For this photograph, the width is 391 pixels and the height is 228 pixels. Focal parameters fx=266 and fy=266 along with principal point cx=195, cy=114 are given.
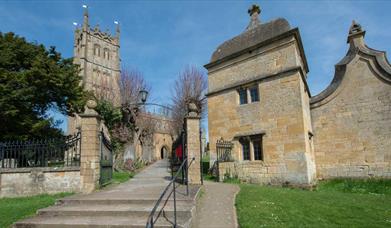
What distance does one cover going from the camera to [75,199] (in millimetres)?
6949

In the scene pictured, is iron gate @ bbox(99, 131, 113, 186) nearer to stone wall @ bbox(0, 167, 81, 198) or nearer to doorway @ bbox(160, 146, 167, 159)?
stone wall @ bbox(0, 167, 81, 198)

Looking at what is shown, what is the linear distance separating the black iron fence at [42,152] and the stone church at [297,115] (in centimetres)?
699

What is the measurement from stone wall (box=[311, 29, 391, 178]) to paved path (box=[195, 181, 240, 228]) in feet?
23.7

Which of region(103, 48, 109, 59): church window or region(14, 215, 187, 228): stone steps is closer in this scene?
region(14, 215, 187, 228): stone steps

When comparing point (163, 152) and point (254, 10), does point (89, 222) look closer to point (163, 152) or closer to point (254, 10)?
point (254, 10)

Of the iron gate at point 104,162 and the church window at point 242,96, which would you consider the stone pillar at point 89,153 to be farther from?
the church window at point 242,96

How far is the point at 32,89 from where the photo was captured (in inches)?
527

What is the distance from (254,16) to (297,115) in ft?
24.5

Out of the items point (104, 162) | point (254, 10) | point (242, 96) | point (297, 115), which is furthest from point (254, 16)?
point (104, 162)

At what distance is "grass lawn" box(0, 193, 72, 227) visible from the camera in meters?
6.24

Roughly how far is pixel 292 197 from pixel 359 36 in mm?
9901

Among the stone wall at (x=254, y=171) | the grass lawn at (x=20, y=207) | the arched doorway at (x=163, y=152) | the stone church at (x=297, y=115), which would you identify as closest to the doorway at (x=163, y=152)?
the arched doorway at (x=163, y=152)

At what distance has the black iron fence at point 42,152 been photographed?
9422mm

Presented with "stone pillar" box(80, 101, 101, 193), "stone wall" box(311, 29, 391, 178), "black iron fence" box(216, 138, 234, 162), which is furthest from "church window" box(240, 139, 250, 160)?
"stone pillar" box(80, 101, 101, 193)
